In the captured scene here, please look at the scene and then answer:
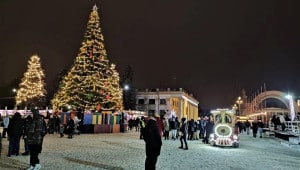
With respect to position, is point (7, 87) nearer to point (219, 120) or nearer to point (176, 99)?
point (176, 99)

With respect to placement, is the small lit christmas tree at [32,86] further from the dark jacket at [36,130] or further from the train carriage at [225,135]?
the dark jacket at [36,130]

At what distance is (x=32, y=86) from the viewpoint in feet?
178

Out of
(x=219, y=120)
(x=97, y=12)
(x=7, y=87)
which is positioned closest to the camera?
(x=219, y=120)

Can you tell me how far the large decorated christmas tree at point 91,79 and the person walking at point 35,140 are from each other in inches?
1254

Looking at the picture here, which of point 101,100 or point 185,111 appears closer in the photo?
point 101,100

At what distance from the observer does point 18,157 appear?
12.4m

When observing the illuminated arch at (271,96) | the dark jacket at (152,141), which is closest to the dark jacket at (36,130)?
the dark jacket at (152,141)

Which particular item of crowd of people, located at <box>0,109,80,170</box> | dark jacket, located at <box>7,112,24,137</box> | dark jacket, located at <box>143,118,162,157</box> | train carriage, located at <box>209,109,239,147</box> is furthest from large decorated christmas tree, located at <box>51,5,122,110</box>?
dark jacket, located at <box>143,118,162,157</box>

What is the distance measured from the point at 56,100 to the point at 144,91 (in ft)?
210

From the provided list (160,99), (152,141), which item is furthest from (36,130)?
(160,99)

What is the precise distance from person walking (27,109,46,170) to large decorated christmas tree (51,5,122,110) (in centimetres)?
3186

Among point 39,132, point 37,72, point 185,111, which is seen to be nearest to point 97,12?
point 37,72

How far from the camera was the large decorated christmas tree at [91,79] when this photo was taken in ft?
136

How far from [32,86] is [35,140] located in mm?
48028
